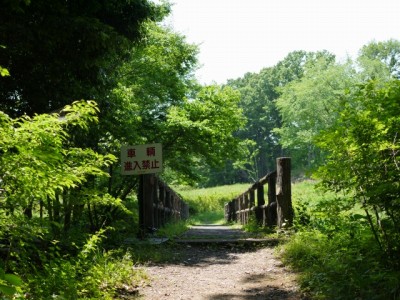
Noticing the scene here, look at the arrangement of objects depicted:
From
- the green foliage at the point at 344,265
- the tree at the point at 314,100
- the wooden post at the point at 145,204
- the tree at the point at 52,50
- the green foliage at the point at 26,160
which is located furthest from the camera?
the tree at the point at 314,100

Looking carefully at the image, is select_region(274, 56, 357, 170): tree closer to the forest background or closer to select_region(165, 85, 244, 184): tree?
select_region(165, 85, 244, 184): tree

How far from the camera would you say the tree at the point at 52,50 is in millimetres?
5527

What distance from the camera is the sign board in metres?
7.81

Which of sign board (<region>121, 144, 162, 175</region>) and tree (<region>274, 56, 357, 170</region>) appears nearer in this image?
sign board (<region>121, 144, 162, 175</region>)

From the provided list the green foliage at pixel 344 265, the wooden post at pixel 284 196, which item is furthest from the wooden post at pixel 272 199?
the green foliage at pixel 344 265

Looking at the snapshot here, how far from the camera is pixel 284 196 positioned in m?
7.91

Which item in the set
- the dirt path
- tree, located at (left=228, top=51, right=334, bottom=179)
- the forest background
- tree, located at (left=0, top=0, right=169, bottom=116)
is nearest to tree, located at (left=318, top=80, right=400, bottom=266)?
the forest background

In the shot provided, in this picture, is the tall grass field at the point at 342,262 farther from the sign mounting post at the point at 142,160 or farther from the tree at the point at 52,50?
the tree at the point at 52,50

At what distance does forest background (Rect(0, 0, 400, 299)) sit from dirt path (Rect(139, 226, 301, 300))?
96cm

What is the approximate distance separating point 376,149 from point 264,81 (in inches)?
2865

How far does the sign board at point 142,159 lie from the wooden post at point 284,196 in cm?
260

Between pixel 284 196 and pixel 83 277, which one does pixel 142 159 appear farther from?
pixel 83 277

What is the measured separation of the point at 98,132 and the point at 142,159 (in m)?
1.05

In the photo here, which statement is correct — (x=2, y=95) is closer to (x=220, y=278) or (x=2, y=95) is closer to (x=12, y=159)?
(x=12, y=159)
